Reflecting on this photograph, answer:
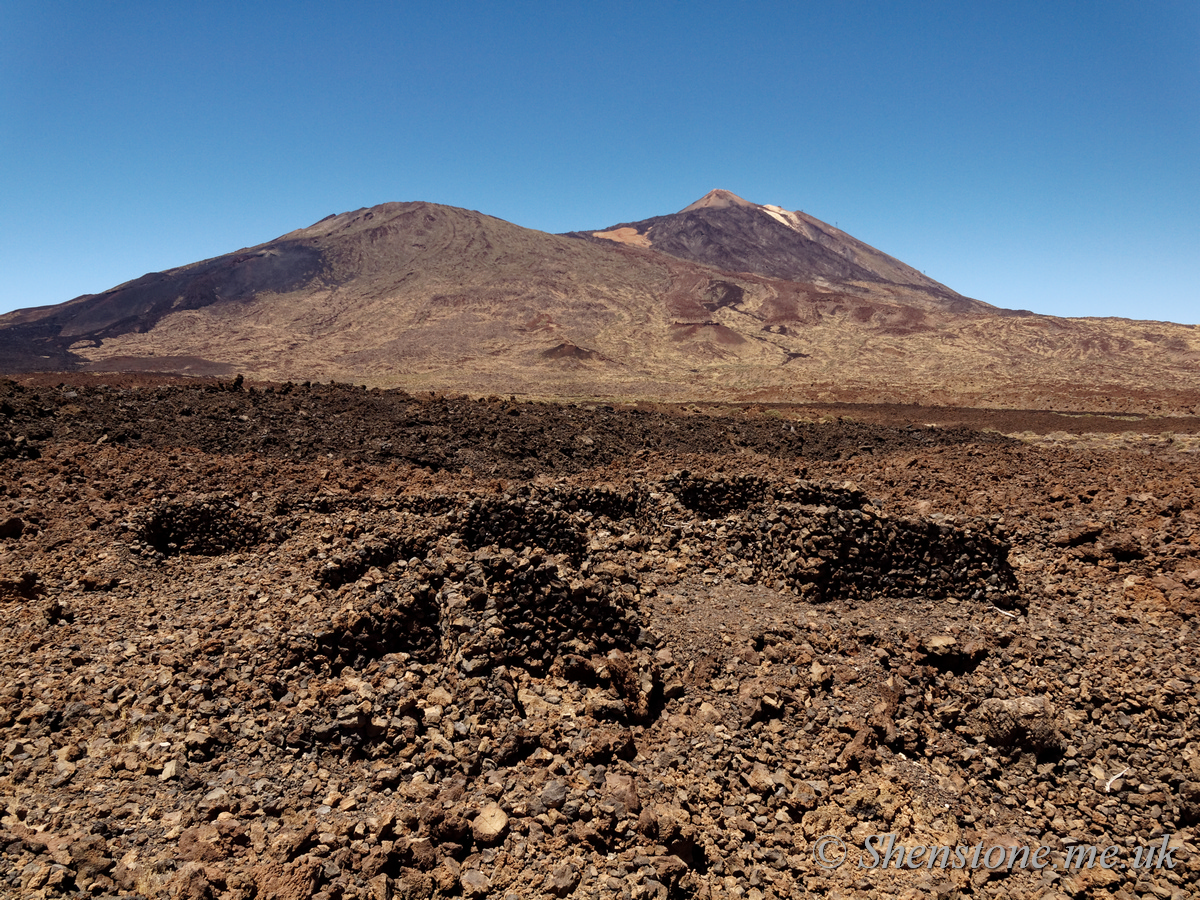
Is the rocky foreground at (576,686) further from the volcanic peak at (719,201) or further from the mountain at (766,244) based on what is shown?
the volcanic peak at (719,201)

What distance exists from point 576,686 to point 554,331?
6149 cm

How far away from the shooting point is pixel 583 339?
206ft

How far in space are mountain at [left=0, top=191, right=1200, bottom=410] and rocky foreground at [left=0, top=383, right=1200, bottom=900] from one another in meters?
29.2

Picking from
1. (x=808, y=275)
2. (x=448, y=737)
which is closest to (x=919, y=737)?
(x=448, y=737)

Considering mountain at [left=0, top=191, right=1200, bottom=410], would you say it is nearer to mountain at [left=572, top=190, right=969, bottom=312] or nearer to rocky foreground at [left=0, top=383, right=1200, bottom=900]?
mountain at [left=572, top=190, right=969, bottom=312]

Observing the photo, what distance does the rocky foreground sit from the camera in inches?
142

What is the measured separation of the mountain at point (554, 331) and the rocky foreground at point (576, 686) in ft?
95.7

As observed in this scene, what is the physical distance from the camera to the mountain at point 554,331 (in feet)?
148

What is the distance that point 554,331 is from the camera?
213 ft

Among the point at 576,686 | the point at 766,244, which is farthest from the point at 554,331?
the point at 766,244

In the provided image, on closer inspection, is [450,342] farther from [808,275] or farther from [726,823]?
[808,275]

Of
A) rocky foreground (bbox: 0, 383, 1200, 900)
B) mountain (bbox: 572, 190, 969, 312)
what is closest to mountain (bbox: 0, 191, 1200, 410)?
Answer: mountain (bbox: 572, 190, 969, 312)

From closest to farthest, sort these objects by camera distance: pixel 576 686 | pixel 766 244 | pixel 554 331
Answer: pixel 576 686
pixel 554 331
pixel 766 244

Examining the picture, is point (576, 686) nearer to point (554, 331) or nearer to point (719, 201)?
point (554, 331)
